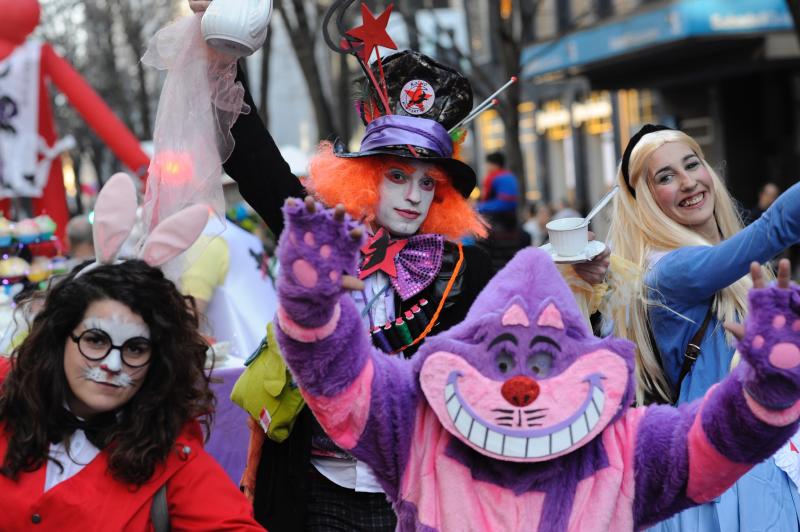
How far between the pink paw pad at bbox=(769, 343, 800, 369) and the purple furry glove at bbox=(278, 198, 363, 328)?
80 cm

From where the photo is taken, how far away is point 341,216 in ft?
7.04

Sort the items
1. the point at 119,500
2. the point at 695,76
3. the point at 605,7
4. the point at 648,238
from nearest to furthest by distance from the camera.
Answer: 1. the point at 119,500
2. the point at 648,238
3. the point at 695,76
4. the point at 605,7

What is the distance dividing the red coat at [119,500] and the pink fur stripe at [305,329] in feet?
2.60

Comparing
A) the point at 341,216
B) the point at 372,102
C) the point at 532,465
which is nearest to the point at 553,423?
the point at 532,465

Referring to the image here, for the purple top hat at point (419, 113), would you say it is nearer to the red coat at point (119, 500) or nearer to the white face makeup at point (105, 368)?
the white face makeup at point (105, 368)

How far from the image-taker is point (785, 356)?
7.14 feet

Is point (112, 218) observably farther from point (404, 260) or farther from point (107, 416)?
point (404, 260)

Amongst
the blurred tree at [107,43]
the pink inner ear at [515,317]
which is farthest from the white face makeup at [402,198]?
the blurred tree at [107,43]

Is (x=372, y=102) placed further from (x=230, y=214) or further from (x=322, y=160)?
(x=230, y=214)

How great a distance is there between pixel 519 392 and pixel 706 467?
1.33ft

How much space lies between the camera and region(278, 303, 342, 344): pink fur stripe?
224cm

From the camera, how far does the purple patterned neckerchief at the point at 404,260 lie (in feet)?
11.1

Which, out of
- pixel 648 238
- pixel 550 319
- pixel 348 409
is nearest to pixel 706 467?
pixel 550 319

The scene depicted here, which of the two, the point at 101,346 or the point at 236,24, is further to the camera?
the point at 236,24
